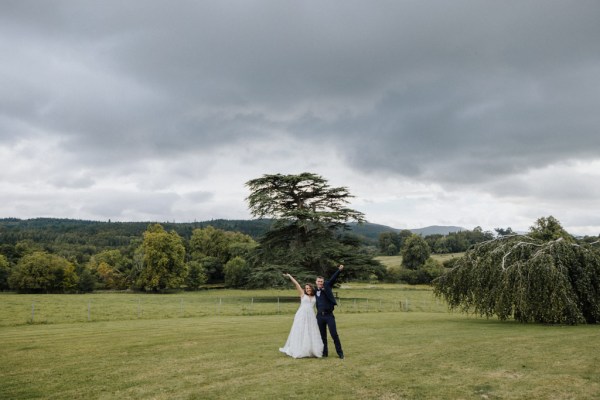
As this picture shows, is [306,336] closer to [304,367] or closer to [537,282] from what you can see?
[304,367]

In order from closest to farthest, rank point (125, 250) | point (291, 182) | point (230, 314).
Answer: point (230, 314) → point (291, 182) → point (125, 250)

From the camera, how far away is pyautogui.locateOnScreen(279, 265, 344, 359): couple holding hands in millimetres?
10484

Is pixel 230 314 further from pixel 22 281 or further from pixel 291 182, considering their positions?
pixel 22 281

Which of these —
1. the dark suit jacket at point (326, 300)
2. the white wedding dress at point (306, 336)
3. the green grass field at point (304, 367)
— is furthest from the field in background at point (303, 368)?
the dark suit jacket at point (326, 300)

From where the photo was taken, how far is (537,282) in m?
16.5

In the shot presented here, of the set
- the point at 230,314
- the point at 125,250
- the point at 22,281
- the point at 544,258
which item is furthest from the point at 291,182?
the point at 125,250

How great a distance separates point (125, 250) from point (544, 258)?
10700 centimetres

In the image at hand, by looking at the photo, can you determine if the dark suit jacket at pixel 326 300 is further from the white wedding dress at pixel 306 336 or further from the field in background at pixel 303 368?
the field in background at pixel 303 368

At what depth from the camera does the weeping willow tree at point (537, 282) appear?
16328 mm

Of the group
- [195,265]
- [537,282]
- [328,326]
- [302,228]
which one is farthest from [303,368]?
[195,265]

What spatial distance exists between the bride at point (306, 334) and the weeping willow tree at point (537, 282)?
32.3ft

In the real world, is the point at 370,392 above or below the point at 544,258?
below

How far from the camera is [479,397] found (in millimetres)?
6977

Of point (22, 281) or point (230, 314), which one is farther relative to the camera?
point (22, 281)
